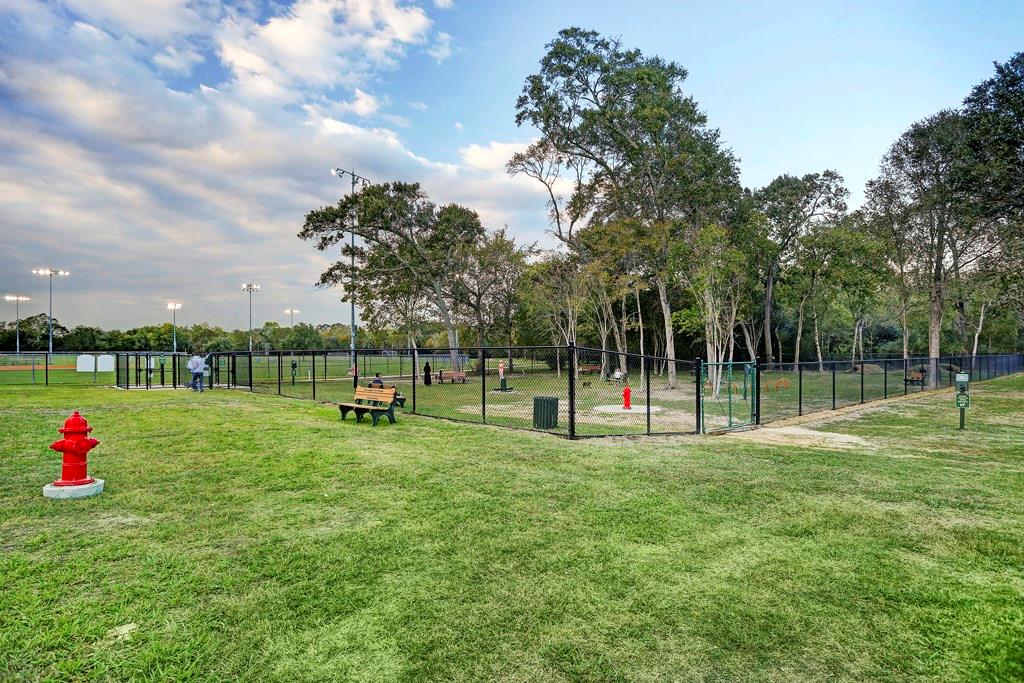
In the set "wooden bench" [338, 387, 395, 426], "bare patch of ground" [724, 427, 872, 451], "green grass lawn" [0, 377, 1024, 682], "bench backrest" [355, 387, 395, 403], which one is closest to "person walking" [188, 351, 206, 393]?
"wooden bench" [338, 387, 395, 426]

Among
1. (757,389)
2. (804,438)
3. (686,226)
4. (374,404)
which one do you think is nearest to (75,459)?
(374,404)

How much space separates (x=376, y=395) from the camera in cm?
1130

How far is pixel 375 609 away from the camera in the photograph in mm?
3197

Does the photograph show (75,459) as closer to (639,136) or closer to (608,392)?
(608,392)

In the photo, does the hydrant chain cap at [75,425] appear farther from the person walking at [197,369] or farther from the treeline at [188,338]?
the treeline at [188,338]

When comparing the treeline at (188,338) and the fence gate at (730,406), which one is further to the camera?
the treeline at (188,338)

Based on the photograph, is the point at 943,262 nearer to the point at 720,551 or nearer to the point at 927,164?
the point at 927,164

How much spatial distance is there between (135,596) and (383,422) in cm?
825

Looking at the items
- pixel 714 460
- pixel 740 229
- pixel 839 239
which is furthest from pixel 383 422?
pixel 839 239

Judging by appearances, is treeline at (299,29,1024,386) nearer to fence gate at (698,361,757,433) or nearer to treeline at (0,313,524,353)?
fence gate at (698,361,757,433)

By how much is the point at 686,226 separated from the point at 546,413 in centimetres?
1791

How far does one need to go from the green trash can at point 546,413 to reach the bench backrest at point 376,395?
310cm

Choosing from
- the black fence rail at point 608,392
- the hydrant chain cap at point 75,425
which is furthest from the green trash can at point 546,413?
the hydrant chain cap at point 75,425

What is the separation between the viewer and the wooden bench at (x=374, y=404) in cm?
1095
